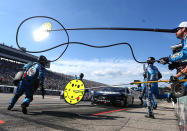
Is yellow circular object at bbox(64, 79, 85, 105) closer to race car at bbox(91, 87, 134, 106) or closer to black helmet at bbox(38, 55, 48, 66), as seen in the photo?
black helmet at bbox(38, 55, 48, 66)

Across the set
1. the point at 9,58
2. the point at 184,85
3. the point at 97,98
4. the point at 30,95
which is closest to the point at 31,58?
the point at 9,58

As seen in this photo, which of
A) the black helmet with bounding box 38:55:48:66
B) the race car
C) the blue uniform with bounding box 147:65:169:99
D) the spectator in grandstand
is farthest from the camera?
the race car

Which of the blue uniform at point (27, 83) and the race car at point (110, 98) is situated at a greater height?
the blue uniform at point (27, 83)

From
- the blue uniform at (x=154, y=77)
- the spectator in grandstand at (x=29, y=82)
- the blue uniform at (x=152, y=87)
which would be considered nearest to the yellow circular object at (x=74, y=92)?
the spectator in grandstand at (x=29, y=82)

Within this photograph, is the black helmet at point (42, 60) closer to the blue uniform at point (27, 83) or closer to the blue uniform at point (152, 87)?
the blue uniform at point (27, 83)

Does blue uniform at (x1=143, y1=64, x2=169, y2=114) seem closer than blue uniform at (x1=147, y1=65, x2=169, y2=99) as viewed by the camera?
Yes

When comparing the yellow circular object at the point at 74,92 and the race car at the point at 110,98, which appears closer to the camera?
the yellow circular object at the point at 74,92

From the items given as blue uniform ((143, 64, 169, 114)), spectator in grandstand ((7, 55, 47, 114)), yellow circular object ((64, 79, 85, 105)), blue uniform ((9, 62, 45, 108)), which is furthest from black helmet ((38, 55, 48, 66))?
blue uniform ((143, 64, 169, 114))

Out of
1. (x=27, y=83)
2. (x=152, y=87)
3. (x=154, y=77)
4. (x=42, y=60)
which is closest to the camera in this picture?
(x=27, y=83)

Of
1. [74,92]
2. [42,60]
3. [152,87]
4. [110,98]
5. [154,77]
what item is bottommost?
[110,98]

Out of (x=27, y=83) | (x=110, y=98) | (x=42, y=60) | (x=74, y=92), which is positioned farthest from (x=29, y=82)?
(x=110, y=98)

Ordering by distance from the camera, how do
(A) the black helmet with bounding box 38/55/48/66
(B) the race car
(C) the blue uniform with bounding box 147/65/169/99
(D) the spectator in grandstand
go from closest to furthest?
(D) the spectator in grandstand
(A) the black helmet with bounding box 38/55/48/66
(C) the blue uniform with bounding box 147/65/169/99
(B) the race car

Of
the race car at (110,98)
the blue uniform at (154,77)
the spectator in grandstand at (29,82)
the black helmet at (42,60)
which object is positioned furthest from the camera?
the race car at (110,98)

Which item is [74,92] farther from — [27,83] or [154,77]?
[154,77]
